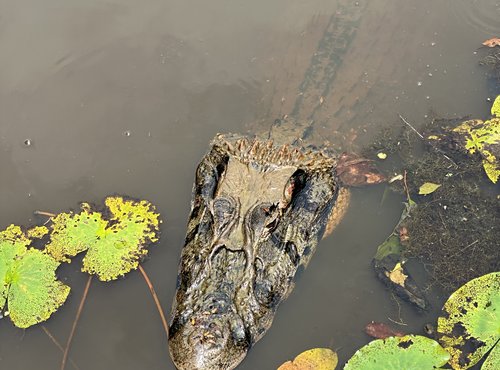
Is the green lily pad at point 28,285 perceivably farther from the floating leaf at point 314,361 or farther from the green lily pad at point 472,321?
the green lily pad at point 472,321

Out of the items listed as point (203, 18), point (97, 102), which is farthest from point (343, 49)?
point (97, 102)

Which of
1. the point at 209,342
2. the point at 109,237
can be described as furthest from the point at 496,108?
the point at 109,237

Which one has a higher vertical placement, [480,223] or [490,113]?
[490,113]

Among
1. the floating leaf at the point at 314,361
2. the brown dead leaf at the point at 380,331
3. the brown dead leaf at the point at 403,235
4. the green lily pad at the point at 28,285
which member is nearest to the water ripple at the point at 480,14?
the brown dead leaf at the point at 403,235

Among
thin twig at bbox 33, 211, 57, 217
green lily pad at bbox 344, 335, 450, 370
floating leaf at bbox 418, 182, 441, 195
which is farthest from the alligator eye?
floating leaf at bbox 418, 182, 441, 195

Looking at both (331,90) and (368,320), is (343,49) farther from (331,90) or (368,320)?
(368,320)
